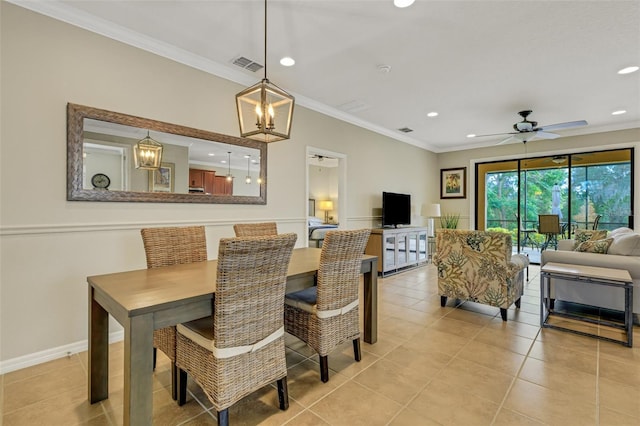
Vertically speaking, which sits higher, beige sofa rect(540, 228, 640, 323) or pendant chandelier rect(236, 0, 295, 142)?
pendant chandelier rect(236, 0, 295, 142)

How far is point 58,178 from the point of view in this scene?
2414 millimetres

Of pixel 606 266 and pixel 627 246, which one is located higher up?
pixel 627 246

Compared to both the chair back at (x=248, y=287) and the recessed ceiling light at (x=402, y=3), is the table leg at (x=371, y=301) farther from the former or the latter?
the recessed ceiling light at (x=402, y=3)

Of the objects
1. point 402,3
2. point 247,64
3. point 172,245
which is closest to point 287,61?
point 247,64

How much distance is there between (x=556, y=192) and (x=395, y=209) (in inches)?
138

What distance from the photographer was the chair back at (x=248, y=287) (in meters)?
1.46

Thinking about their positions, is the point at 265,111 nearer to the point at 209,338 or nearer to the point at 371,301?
the point at 209,338

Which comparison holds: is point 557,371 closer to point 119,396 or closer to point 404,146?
point 119,396

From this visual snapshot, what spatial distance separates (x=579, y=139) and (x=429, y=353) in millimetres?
6011

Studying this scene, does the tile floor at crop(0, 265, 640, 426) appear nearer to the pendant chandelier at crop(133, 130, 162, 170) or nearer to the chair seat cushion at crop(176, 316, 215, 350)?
the chair seat cushion at crop(176, 316, 215, 350)

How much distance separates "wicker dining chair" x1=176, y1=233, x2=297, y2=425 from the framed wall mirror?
5.42 feet

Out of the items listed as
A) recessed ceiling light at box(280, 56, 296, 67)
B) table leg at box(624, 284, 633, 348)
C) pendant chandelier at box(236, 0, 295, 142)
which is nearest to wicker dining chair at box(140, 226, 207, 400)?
pendant chandelier at box(236, 0, 295, 142)

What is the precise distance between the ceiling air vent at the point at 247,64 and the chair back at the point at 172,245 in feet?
6.11

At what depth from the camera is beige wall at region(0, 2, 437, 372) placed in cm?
222
